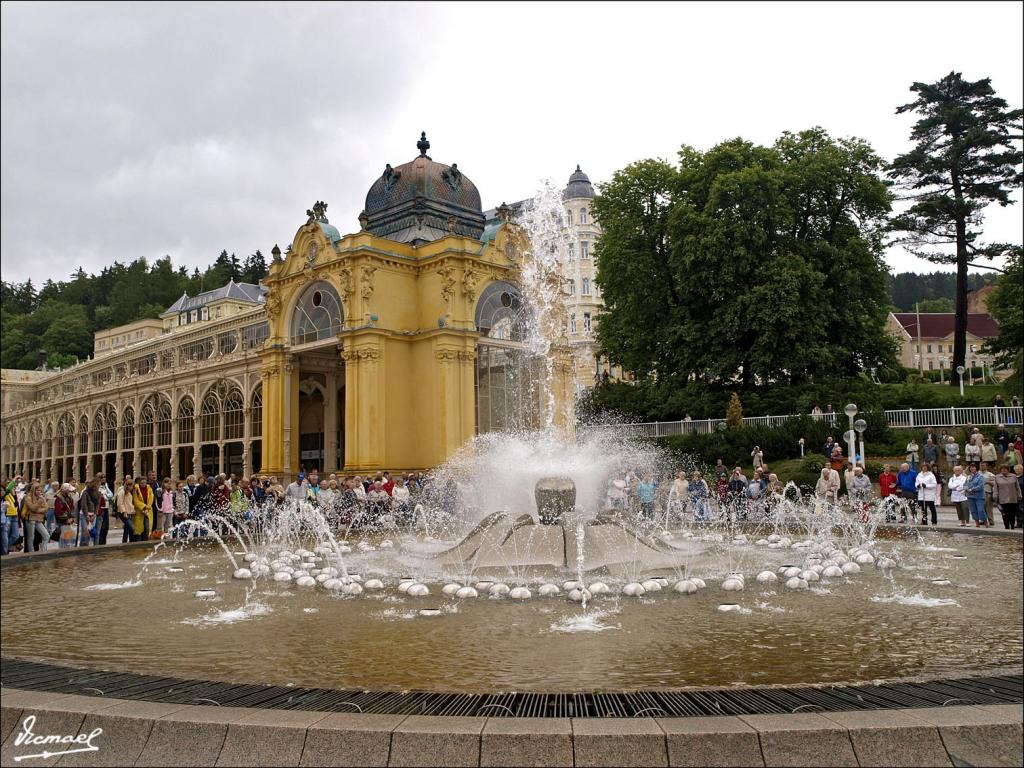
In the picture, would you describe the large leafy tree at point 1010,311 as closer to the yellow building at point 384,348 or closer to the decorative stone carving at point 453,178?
the yellow building at point 384,348

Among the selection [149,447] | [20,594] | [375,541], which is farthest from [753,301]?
[149,447]

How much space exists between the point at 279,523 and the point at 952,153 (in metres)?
40.4

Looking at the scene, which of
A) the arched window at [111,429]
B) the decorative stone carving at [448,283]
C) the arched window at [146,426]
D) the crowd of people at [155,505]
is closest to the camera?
the crowd of people at [155,505]

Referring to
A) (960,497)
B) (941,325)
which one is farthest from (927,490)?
(941,325)

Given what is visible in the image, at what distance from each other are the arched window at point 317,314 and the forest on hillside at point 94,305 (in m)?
64.7

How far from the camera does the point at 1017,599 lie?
32.4ft

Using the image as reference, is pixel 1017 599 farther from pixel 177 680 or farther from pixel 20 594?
pixel 20 594

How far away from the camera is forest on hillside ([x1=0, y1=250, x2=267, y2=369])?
104562 millimetres

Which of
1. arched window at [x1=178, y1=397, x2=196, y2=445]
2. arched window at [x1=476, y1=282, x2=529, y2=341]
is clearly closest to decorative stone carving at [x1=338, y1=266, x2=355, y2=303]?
arched window at [x1=476, y1=282, x2=529, y2=341]

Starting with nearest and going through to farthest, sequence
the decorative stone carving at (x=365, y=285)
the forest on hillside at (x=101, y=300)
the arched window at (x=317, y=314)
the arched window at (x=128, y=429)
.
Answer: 1. the decorative stone carving at (x=365, y=285)
2. the arched window at (x=317, y=314)
3. the arched window at (x=128, y=429)
4. the forest on hillside at (x=101, y=300)

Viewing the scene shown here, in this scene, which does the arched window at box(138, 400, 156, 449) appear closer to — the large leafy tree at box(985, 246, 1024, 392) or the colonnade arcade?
the colonnade arcade

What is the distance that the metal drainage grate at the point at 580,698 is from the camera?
16.1 feet

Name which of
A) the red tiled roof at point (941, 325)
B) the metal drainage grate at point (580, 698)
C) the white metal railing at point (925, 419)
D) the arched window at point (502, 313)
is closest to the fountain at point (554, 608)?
the metal drainage grate at point (580, 698)

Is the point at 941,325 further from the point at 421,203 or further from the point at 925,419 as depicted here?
the point at 421,203
